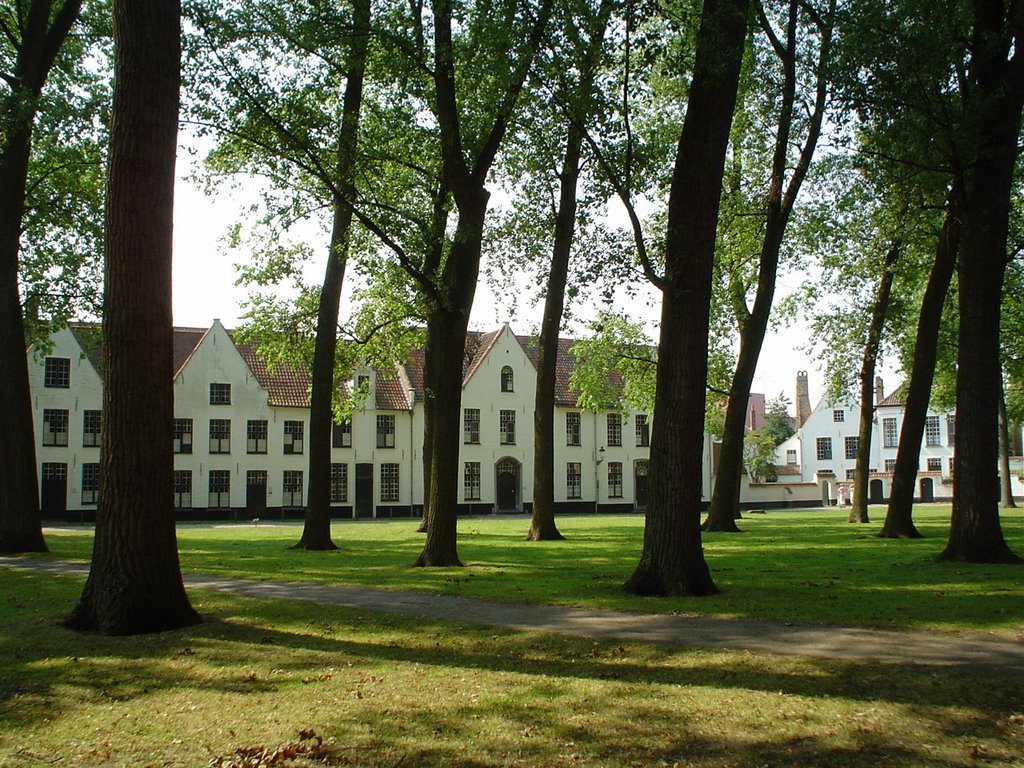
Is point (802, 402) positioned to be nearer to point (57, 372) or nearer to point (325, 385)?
point (57, 372)

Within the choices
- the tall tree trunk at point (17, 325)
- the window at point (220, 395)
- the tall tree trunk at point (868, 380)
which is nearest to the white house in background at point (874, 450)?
the tall tree trunk at point (868, 380)

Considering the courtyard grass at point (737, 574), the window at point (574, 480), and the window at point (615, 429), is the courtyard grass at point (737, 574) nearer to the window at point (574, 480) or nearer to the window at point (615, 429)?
the window at point (574, 480)

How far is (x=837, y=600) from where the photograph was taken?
11.7m

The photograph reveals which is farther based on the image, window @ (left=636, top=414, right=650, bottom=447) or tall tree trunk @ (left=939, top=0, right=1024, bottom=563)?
window @ (left=636, top=414, right=650, bottom=447)

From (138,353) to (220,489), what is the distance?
44922 millimetres

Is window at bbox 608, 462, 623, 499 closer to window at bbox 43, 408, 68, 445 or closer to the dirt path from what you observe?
window at bbox 43, 408, 68, 445

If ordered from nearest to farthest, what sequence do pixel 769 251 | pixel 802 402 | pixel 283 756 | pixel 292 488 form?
pixel 283 756
pixel 769 251
pixel 292 488
pixel 802 402

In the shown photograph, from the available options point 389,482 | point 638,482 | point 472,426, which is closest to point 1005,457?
point 638,482

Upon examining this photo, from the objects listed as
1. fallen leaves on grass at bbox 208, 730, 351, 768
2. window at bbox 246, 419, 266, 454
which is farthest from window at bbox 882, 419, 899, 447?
fallen leaves on grass at bbox 208, 730, 351, 768

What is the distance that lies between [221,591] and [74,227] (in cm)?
1597

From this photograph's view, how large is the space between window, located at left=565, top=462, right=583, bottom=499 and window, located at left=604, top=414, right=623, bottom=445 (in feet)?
Answer: 10.2

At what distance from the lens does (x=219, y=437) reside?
52.7m

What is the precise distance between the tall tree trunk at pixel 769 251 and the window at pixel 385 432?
1197 inches

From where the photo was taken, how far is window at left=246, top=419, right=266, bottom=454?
53250 millimetres
